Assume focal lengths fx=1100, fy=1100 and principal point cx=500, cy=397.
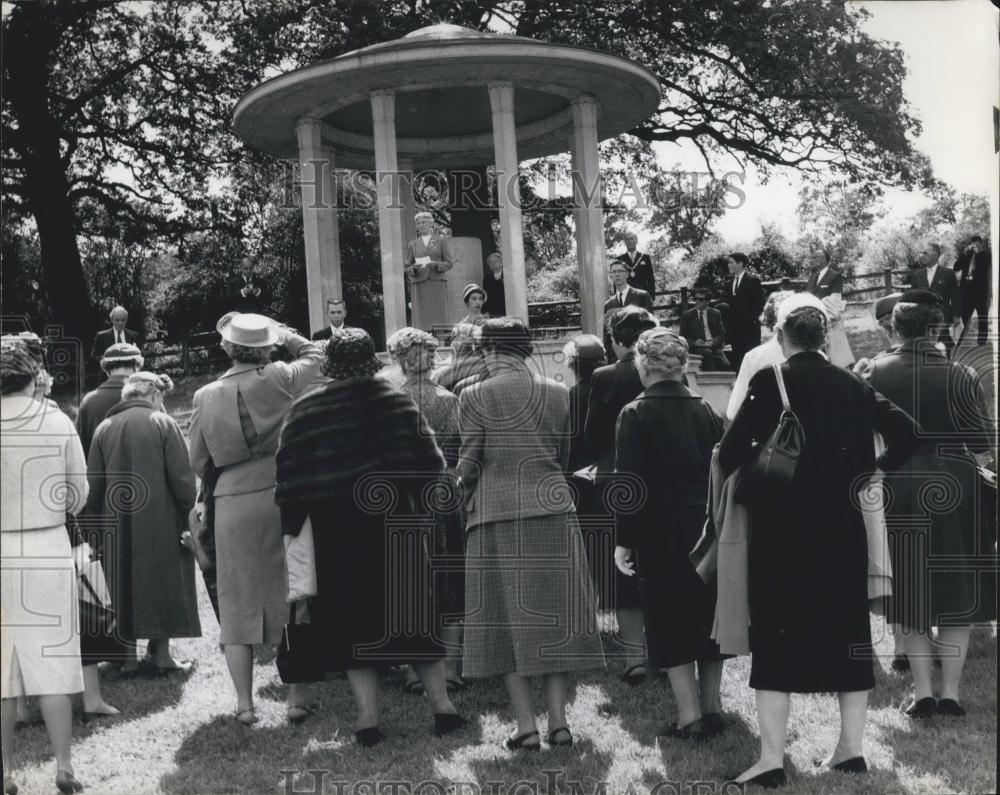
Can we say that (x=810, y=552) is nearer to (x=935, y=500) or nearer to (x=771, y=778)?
(x=771, y=778)

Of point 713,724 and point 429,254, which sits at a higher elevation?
point 429,254

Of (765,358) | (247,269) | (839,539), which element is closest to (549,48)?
(247,269)

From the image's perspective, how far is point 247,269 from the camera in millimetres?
15891

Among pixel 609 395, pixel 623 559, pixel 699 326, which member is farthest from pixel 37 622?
pixel 699 326

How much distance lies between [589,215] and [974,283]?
215 inches

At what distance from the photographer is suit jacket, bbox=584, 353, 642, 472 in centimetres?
690

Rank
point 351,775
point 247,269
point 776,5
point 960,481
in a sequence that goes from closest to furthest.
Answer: point 351,775 < point 960,481 < point 247,269 < point 776,5

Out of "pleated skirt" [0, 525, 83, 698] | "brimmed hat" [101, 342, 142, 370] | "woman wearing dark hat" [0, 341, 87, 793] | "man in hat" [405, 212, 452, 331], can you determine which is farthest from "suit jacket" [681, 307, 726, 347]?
"pleated skirt" [0, 525, 83, 698]

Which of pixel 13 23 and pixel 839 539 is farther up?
pixel 13 23

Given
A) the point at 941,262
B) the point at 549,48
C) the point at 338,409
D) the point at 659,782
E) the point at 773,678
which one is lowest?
the point at 659,782

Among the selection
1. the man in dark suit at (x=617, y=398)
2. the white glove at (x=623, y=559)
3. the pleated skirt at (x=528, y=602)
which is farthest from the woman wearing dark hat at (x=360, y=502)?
the man in dark suit at (x=617, y=398)

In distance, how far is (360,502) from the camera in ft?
19.4

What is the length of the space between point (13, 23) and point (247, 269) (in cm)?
833

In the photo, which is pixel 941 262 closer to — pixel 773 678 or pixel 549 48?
pixel 549 48
